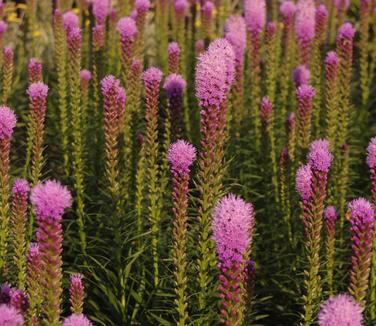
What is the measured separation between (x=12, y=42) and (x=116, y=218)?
513 centimetres

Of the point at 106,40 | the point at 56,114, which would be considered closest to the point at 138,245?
the point at 56,114

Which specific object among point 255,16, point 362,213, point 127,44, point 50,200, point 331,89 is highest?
point 50,200

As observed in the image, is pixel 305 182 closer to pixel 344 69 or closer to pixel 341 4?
pixel 344 69

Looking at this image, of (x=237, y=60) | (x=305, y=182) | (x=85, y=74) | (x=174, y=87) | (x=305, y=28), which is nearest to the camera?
(x=305, y=182)

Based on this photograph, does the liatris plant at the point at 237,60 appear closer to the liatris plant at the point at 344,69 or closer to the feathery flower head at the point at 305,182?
the liatris plant at the point at 344,69

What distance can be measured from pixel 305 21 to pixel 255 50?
61 centimetres

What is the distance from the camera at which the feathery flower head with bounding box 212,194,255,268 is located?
2172 mm

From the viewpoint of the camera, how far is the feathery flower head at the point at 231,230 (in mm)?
2172

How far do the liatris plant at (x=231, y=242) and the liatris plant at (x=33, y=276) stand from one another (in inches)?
25.7

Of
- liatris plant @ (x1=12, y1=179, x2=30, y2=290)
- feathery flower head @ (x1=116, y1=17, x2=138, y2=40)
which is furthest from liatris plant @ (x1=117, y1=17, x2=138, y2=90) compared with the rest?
liatris plant @ (x1=12, y1=179, x2=30, y2=290)

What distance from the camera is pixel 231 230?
2.17 m

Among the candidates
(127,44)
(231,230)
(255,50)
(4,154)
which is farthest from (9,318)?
(255,50)

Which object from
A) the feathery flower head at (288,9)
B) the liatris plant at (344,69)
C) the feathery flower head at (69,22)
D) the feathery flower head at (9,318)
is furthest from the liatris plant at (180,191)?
the feathery flower head at (288,9)

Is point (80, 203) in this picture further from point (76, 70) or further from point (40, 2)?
point (40, 2)
